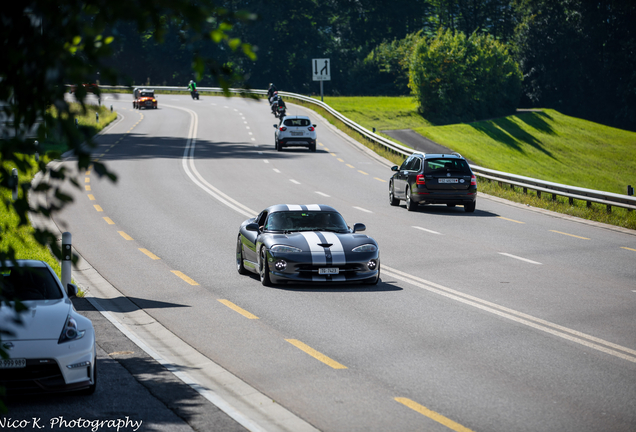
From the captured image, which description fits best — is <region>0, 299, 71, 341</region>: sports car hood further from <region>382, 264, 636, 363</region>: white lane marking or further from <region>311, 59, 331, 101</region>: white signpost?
<region>311, 59, 331, 101</region>: white signpost

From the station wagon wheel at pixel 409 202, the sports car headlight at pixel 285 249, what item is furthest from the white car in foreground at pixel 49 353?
the station wagon wheel at pixel 409 202

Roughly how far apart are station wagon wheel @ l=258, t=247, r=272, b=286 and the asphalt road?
22 cm

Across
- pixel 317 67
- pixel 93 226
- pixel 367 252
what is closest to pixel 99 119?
pixel 317 67

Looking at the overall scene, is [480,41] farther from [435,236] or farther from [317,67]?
[435,236]

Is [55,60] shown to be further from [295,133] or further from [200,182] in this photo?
[295,133]

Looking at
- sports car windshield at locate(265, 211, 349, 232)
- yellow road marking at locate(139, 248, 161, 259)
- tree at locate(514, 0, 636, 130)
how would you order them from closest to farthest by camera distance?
sports car windshield at locate(265, 211, 349, 232) → yellow road marking at locate(139, 248, 161, 259) → tree at locate(514, 0, 636, 130)

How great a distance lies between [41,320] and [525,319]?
6437 millimetres

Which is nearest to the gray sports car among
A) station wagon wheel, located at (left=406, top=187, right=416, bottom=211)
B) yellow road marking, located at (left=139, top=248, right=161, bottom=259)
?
yellow road marking, located at (left=139, top=248, right=161, bottom=259)

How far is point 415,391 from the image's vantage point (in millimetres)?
7742

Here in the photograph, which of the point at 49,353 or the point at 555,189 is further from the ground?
the point at 49,353

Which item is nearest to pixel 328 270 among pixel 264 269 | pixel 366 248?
pixel 366 248

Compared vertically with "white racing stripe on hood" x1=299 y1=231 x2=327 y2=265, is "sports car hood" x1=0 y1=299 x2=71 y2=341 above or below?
above

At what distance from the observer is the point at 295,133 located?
1604 inches

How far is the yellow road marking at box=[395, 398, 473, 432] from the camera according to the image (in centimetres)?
667
